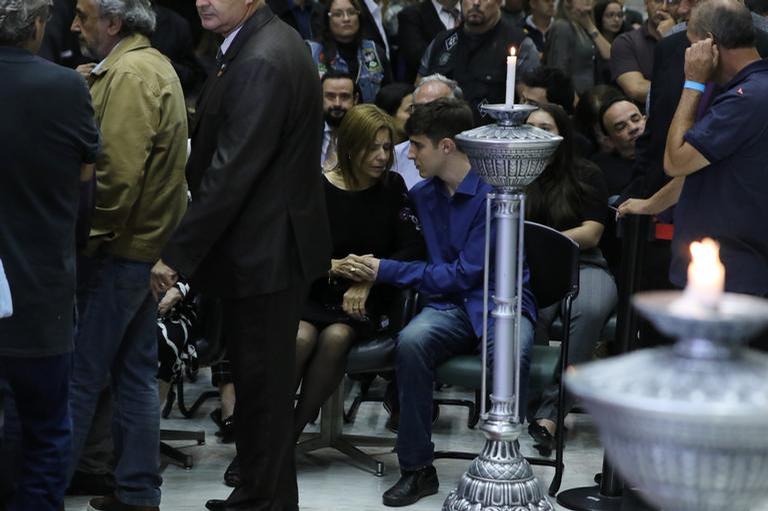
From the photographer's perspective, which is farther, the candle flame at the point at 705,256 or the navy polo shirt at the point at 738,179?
the navy polo shirt at the point at 738,179

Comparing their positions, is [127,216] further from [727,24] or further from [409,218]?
[727,24]

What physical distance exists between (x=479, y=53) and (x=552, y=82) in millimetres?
661

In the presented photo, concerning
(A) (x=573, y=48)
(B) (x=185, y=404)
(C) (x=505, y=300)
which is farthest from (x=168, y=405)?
(A) (x=573, y=48)

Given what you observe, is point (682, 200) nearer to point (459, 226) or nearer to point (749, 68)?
point (749, 68)

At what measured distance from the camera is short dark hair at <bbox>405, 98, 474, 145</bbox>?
15.8 feet

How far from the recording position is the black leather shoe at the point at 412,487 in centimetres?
459

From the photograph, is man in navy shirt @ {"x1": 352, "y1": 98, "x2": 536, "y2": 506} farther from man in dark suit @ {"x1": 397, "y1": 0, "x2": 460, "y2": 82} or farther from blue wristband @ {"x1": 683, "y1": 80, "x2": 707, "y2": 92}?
man in dark suit @ {"x1": 397, "y1": 0, "x2": 460, "y2": 82}

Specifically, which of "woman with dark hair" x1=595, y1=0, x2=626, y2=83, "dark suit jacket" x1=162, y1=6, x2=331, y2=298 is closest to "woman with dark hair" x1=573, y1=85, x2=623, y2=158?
"woman with dark hair" x1=595, y1=0, x2=626, y2=83

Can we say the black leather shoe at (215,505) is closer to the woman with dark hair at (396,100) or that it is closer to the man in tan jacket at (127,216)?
the man in tan jacket at (127,216)

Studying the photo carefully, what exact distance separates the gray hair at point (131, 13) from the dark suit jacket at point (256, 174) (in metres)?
0.46

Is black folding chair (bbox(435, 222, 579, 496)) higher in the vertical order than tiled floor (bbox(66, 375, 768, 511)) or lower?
higher

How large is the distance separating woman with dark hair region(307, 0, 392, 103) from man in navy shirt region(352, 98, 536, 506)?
2208mm

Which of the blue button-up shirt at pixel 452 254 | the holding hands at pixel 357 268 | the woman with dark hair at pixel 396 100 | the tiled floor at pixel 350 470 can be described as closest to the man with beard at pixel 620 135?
the woman with dark hair at pixel 396 100

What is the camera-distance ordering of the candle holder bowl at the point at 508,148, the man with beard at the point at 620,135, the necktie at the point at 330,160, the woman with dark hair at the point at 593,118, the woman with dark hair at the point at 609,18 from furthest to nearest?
the woman with dark hair at the point at 609,18, the woman with dark hair at the point at 593,118, the man with beard at the point at 620,135, the necktie at the point at 330,160, the candle holder bowl at the point at 508,148
